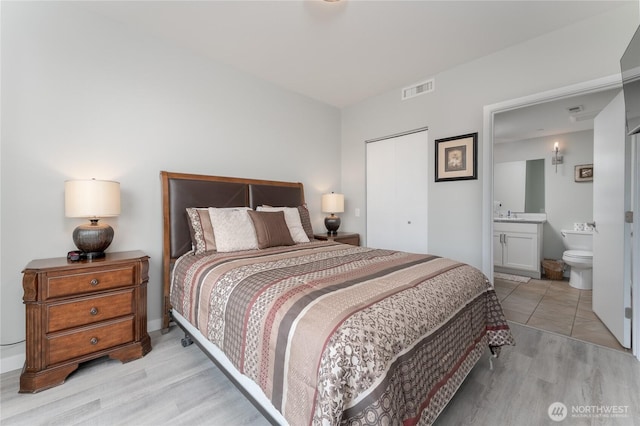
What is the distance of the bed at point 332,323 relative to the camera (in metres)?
0.89

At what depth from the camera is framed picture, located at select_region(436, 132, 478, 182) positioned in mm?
2924

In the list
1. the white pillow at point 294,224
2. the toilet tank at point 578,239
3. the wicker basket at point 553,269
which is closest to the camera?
the white pillow at point 294,224

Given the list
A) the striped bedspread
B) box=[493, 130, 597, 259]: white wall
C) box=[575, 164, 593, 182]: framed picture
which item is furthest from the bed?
box=[575, 164, 593, 182]: framed picture

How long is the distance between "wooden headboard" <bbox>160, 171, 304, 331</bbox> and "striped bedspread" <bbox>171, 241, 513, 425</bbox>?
69 cm

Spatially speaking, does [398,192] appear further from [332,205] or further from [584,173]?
[584,173]

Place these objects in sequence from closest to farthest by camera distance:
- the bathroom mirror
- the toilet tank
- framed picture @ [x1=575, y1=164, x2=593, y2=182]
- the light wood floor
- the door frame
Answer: the light wood floor
the door frame
the toilet tank
framed picture @ [x1=575, y1=164, x2=593, y2=182]
the bathroom mirror

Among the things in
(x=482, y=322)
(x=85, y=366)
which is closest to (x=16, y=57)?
(x=85, y=366)

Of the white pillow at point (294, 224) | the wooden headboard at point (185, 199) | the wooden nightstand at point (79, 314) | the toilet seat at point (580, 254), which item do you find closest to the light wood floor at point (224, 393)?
the wooden nightstand at point (79, 314)

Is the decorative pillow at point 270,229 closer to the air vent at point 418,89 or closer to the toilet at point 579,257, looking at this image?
the air vent at point 418,89

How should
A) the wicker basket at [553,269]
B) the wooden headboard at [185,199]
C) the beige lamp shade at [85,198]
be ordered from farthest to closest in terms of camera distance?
the wicker basket at [553,269] < the wooden headboard at [185,199] < the beige lamp shade at [85,198]

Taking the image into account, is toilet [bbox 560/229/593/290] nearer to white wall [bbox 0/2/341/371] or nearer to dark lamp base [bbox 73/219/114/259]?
white wall [bbox 0/2/341/371]

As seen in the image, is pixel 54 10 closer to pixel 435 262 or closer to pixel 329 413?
pixel 329 413

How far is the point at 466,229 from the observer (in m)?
3.01

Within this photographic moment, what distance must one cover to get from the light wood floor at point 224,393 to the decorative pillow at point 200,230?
2.82 ft
